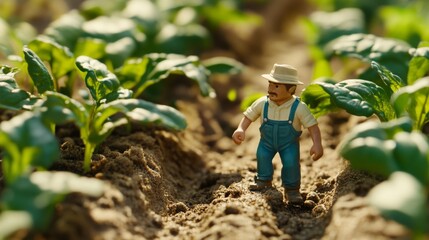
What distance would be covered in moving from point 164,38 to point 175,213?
81.5 inches

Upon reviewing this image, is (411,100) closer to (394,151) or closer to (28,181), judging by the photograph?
(394,151)

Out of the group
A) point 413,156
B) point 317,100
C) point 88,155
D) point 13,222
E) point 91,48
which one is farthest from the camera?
point 91,48

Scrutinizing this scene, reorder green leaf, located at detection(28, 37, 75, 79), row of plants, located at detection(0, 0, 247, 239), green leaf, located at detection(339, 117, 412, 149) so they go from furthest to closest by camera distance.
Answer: green leaf, located at detection(28, 37, 75, 79)
green leaf, located at detection(339, 117, 412, 149)
row of plants, located at detection(0, 0, 247, 239)

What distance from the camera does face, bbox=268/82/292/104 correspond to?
280 centimetres

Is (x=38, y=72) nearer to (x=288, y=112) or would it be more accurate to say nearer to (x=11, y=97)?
(x=11, y=97)

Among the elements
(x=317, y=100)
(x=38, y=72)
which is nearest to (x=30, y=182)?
(x=38, y=72)

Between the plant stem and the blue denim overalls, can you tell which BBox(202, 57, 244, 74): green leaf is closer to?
the blue denim overalls

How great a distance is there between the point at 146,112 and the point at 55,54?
107cm

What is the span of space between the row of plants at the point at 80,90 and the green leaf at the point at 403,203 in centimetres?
100

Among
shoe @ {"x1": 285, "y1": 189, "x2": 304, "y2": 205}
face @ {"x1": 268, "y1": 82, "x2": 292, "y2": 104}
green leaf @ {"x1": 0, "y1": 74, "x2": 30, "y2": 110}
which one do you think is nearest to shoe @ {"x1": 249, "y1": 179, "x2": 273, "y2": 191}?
shoe @ {"x1": 285, "y1": 189, "x2": 304, "y2": 205}

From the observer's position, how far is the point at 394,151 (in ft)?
7.36

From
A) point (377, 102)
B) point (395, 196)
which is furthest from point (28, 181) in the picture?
point (377, 102)

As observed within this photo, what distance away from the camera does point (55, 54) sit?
3338 millimetres

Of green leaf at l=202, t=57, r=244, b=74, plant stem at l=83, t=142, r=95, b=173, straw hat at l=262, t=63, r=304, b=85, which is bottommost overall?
plant stem at l=83, t=142, r=95, b=173
